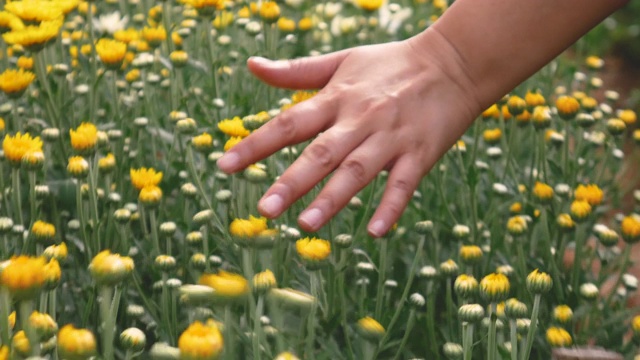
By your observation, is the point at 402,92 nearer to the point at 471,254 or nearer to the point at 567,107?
the point at 471,254

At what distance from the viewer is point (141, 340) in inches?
32.6

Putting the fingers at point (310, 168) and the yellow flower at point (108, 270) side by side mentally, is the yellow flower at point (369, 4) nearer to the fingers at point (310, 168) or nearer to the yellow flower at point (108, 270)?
→ the fingers at point (310, 168)

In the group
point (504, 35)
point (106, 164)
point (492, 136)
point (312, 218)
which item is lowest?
point (492, 136)

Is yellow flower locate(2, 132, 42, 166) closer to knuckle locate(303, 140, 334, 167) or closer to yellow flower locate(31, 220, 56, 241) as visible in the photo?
yellow flower locate(31, 220, 56, 241)

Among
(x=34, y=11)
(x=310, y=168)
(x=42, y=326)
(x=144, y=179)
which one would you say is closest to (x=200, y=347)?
(x=42, y=326)

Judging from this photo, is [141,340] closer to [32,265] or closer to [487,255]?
[32,265]

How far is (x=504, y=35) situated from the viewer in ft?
3.29

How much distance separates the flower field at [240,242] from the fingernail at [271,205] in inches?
1.2

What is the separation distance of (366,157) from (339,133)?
0.04m

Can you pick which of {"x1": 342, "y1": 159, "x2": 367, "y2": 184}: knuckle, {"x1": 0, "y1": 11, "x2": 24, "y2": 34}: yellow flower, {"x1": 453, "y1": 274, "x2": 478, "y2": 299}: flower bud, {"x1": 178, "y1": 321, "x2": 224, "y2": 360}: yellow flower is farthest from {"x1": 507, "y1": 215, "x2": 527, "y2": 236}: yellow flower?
{"x1": 0, "y1": 11, "x2": 24, "y2": 34}: yellow flower

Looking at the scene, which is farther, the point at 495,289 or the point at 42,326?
the point at 495,289

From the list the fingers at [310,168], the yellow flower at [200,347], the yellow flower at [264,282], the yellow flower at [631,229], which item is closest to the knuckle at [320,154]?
the fingers at [310,168]

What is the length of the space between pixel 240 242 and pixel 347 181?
13 centimetres

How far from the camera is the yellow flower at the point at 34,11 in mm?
1240
